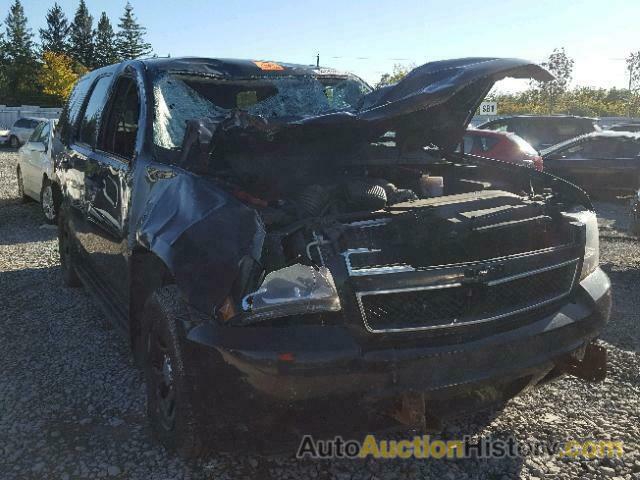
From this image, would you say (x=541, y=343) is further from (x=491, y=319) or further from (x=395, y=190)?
(x=395, y=190)

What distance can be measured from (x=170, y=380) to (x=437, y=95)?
1.90m

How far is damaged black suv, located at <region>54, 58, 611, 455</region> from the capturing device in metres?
2.20

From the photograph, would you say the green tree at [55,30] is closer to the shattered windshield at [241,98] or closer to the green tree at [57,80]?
the green tree at [57,80]

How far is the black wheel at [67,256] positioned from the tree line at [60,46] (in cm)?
6383

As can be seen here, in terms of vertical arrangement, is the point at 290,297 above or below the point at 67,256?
above

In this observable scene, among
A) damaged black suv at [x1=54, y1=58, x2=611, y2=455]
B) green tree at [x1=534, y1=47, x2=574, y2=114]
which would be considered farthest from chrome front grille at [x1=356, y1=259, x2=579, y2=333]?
green tree at [x1=534, y1=47, x2=574, y2=114]

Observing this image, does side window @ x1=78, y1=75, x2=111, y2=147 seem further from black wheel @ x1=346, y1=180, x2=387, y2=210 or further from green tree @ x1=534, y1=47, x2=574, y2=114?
green tree @ x1=534, y1=47, x2=574, y2=114

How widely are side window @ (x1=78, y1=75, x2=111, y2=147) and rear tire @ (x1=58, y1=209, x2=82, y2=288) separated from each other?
97 cm

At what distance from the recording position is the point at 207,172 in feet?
9.80

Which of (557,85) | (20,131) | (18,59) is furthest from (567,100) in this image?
(18,59)

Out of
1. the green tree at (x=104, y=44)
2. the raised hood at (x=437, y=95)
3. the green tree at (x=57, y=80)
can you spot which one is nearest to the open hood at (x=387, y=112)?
the raised hood at (x=437, y=95)

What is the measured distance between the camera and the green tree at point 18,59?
64512mm

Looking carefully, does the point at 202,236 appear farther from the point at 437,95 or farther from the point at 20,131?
the point at 20,131

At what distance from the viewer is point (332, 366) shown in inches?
84.0
